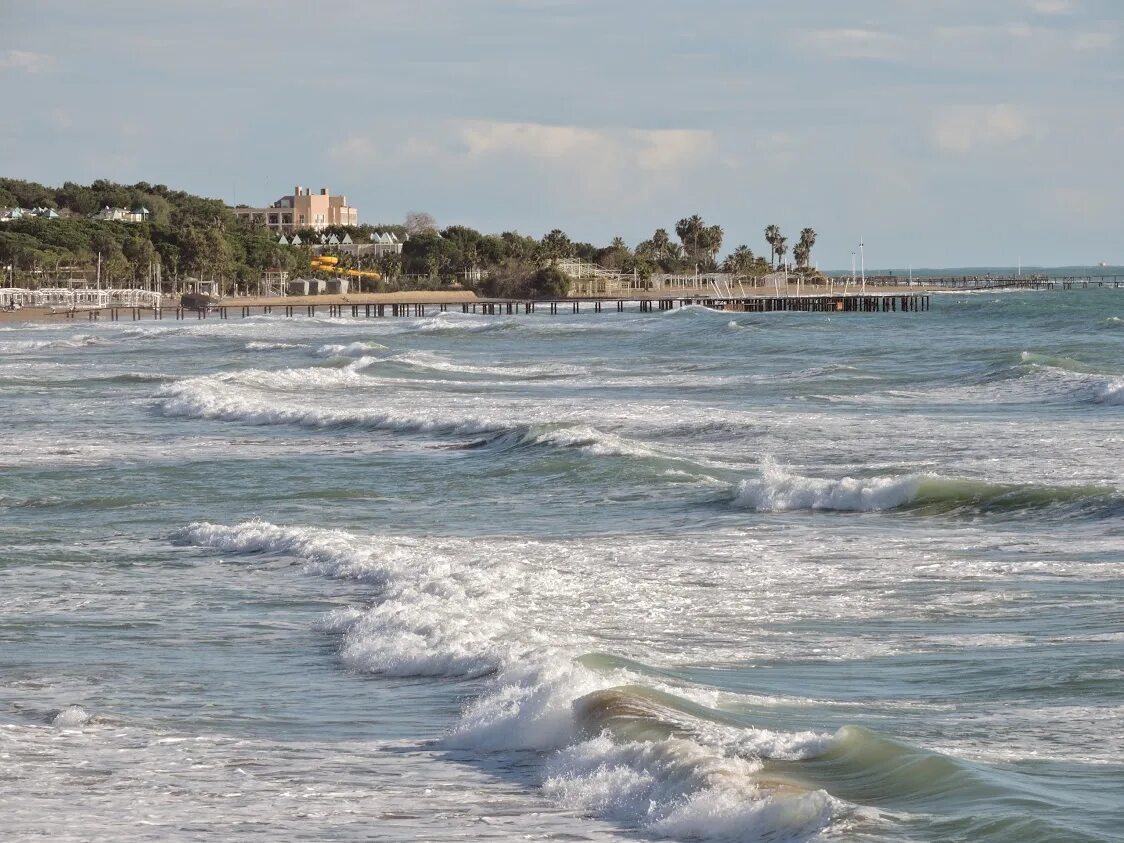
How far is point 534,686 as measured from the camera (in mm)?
9453

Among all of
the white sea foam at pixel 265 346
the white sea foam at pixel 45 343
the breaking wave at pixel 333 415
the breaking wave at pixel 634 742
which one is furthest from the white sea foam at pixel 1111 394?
the white sea foam at pixel 45 343

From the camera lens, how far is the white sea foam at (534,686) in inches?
291

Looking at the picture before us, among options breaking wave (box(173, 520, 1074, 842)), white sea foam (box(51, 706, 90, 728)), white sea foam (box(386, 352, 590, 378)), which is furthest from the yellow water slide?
white sea foam (box(51, 706, 90, 728))

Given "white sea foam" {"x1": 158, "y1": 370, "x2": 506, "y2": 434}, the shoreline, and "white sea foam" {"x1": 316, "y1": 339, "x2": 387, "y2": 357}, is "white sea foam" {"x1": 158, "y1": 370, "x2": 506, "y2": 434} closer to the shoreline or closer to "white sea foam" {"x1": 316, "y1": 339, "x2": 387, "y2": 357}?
"white sea foam" {"x1": 316, "y1": 339, "x2": 387, "y2": 357}

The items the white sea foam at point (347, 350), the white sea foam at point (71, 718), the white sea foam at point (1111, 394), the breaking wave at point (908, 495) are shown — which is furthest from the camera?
the white sea foam at point (347, 350)

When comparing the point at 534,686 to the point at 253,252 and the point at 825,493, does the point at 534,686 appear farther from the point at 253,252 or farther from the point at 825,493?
the point at 253,252

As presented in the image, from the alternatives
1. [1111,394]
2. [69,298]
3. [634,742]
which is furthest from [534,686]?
[69,298]

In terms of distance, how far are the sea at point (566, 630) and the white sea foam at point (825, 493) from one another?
6cm

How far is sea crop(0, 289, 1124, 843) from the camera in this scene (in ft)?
25.1

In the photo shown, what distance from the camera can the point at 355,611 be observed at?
40.1ft

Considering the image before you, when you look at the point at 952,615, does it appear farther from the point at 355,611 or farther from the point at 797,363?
the point at 797,363

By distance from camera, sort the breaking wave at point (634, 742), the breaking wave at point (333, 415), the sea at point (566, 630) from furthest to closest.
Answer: the breaking wave at point (333, 415)
the sea at point (566, 630)
the breaking wave at point (634, 742)

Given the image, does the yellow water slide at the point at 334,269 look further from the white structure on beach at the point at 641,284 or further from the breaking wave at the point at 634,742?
the breaking wave at the point at 634,742

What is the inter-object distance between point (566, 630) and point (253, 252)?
466 ft
